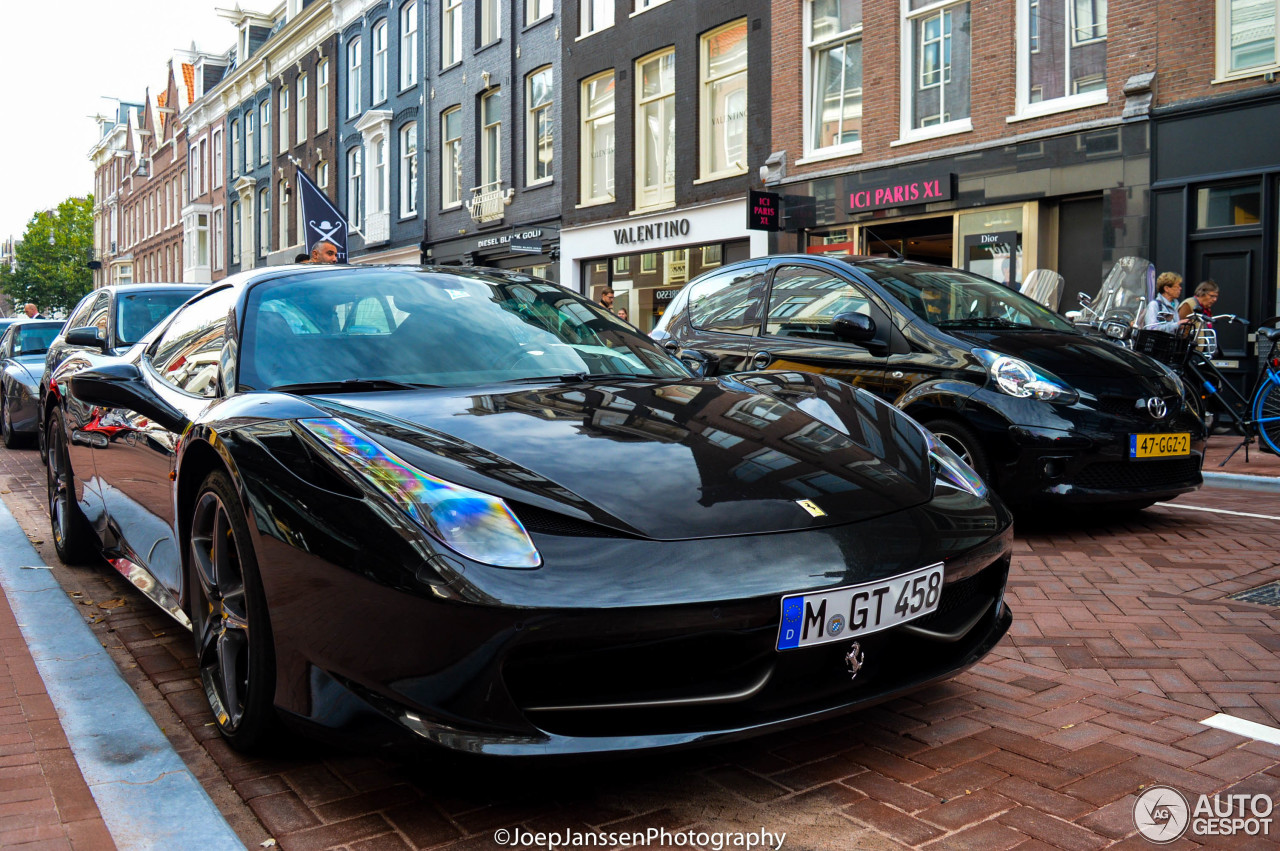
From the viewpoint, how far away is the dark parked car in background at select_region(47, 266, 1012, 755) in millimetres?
2131

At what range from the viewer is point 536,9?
79.7 feet

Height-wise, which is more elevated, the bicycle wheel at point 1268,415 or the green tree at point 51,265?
the green tree at point 51,265

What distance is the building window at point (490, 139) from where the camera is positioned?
84.4 ft

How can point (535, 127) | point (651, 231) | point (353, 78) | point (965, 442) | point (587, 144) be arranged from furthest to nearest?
point (353, 78) < point (535, 127) < point (587, 144) < point (651, 231) < point (965, 442)

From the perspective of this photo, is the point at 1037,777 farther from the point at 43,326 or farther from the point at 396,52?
the point at 396,52

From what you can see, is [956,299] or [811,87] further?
[811,87]

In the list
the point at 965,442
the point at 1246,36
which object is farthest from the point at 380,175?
the point at 965,442

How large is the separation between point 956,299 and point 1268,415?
4136 mm

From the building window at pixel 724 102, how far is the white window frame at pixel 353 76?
16.9 meters

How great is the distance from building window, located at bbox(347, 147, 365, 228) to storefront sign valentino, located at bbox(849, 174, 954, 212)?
20352mm

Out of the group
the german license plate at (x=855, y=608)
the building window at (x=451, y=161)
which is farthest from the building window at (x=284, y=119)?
the german license plate at (x=855, y=608)

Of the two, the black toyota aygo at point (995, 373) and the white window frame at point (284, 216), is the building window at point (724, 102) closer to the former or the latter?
the black toyota aygo at point (995, 373)

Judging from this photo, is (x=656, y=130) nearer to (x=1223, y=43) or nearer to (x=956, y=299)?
(x=1223, y=43)

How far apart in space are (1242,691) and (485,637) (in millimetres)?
2415
